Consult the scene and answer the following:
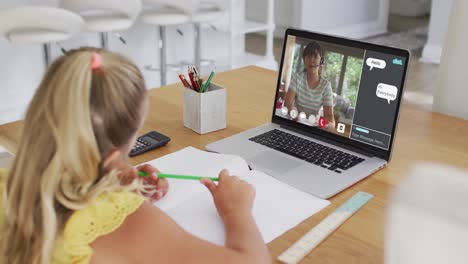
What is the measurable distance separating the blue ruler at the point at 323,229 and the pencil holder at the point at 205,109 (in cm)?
46

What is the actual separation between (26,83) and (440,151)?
301 cm

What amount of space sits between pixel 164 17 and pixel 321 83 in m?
2.30

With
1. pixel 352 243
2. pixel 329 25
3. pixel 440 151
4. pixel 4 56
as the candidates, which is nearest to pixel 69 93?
pixel 352 243

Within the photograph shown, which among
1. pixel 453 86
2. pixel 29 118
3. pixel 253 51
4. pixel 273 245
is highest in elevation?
pixel 29 118

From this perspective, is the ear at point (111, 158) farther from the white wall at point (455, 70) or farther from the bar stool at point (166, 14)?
the bar stool at point (166, 14)

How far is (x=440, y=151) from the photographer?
128cm

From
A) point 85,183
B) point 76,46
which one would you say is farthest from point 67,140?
point 76,46

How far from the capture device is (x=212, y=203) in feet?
3.29

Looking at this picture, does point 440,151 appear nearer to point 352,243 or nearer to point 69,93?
point 352,243

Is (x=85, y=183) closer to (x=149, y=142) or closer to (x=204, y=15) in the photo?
(x=149, y=142)

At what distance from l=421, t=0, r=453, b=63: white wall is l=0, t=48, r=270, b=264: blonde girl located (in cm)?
464

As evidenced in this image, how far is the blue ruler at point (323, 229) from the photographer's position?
2.87ft

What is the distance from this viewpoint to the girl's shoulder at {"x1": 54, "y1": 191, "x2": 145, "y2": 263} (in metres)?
0.75

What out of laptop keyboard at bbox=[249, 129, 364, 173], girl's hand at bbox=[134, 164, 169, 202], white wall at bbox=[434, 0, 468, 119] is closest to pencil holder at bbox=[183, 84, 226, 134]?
laptop keyboard at bbox=[249, 129, 364, 173]
